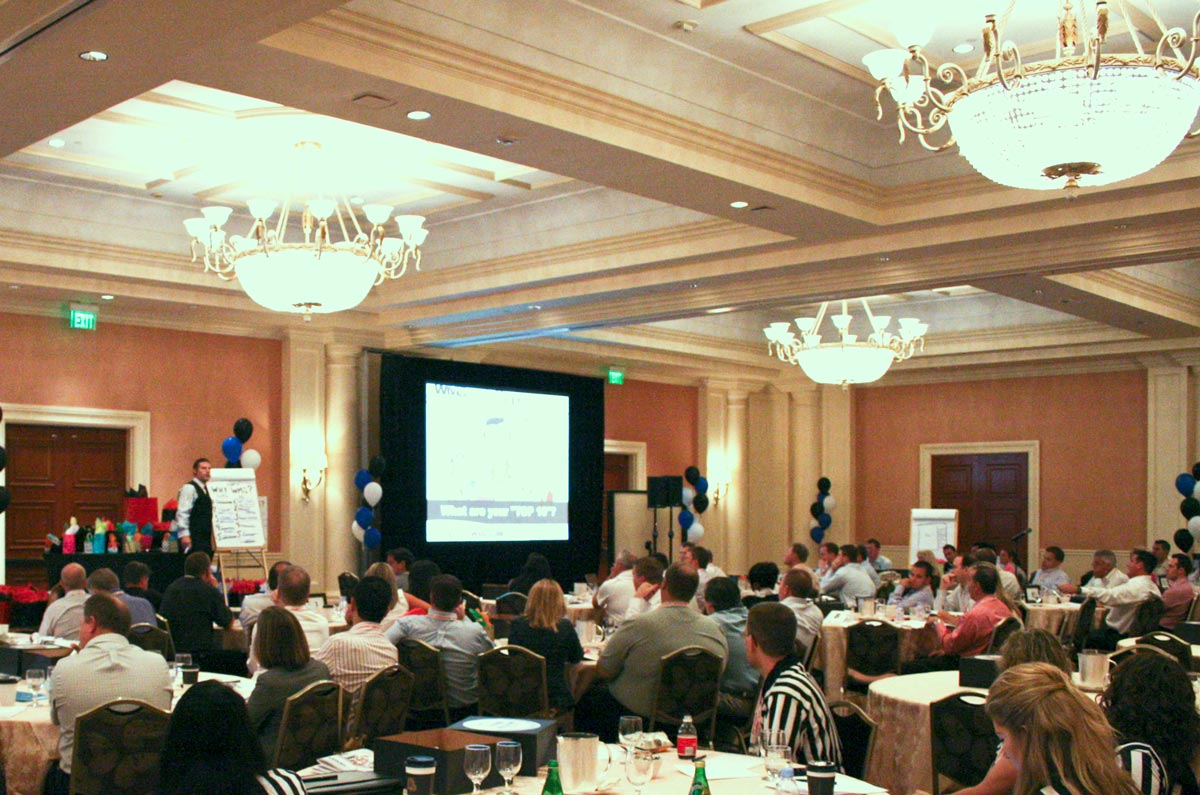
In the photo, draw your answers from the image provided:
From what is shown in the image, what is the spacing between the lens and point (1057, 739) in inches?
114

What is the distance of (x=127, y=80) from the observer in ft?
19.2

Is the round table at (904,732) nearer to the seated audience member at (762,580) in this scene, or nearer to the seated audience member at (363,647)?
the seated audience member at (363,647)

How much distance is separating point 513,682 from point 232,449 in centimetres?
692

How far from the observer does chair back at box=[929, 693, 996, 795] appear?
475 centimetres

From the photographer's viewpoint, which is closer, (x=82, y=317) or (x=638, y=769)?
(x=638, y=769)

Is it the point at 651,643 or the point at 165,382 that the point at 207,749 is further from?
the point at 165,382

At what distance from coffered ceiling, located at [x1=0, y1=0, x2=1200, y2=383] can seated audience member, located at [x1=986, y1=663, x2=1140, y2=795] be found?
9.75ft

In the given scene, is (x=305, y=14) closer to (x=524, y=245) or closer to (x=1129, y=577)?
(x=524, y=245)

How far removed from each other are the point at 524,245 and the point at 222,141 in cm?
297

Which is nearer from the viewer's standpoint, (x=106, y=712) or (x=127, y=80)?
(x=106, y=712)

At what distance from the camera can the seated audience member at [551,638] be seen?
6.93 metres

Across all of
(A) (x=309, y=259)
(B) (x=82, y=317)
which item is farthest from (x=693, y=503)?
(A) (x=309, y=259)

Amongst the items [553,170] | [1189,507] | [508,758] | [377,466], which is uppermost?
[553,170]

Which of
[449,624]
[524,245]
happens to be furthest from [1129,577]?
[449,624]
